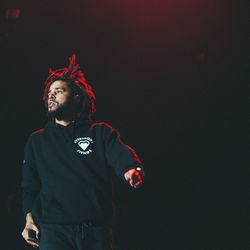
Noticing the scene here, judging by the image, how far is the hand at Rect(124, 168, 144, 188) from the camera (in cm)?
178

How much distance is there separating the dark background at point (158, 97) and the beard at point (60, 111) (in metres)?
1.03

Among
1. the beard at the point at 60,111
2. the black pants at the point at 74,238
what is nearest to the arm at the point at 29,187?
the black pants at the point at 74,238

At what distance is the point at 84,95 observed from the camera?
2488mm

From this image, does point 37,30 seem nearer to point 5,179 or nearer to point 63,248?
point 5,179

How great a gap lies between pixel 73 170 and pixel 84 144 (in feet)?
0.60

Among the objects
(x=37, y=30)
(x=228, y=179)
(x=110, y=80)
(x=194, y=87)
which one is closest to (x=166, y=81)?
(x=194, y=87)

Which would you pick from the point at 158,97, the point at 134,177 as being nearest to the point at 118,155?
the point at 134,177

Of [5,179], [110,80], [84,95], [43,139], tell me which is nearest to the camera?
[43,139]

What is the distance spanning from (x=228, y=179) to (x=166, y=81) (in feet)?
3.93

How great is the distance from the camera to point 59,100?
89.2 inches

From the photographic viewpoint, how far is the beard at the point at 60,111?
7.30 ft

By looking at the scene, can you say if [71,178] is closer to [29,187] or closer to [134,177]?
[29,187]

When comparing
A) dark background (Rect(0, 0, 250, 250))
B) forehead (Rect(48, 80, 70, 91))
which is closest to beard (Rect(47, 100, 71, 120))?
forehead (Rect(48, 80, 70, 91))

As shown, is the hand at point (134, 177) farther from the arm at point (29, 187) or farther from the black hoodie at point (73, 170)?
the arm at point (29, 187)
